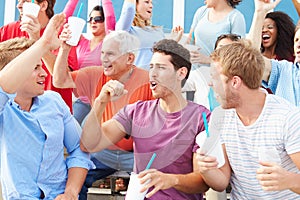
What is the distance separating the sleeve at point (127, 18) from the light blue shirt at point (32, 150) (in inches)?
14.5

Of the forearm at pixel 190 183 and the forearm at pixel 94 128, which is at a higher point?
the forearm at pixel 94 128

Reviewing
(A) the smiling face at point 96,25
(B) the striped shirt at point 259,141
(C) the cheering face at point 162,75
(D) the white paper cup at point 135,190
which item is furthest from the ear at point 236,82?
(A) the smiling face at point 96,25

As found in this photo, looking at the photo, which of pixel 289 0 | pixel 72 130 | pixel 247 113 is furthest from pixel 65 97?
pixel 289 0

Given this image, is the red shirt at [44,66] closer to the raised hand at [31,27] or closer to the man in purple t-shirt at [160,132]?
the raised hand at [31,27]

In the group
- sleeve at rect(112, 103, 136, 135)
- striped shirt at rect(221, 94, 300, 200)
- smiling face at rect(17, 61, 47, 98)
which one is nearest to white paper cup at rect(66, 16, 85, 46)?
smiling face at rect(17, 61, 47, 98)

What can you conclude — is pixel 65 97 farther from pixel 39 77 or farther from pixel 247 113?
pixel 247 113

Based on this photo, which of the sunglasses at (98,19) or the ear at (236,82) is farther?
the sunglasses at (98,19)

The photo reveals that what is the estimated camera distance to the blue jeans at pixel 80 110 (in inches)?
78.8

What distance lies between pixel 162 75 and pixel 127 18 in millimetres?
260

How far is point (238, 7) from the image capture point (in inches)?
107

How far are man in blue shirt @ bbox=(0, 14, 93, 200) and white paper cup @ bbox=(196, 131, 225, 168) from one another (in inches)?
18.1

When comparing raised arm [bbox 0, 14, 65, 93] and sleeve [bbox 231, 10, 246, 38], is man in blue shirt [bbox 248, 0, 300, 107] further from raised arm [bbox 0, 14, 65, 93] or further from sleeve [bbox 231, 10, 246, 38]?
raised arm [bbox 0, 14, 65, 93]

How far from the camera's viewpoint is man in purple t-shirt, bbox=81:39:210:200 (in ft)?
5.33

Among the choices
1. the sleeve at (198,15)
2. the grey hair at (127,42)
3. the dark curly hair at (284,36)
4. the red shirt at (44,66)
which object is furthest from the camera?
the sleeve at (198,15)
